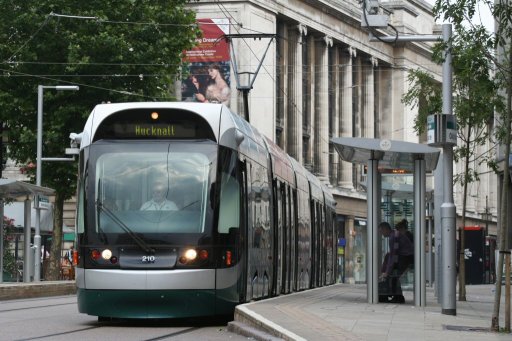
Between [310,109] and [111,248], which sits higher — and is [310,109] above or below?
above

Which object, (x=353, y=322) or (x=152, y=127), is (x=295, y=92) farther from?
(x=353, y=322)

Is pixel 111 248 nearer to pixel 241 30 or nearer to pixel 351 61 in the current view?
pixel 241 30

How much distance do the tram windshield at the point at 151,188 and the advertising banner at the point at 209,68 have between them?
45.5 metres

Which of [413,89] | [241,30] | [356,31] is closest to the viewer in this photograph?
[413,89]

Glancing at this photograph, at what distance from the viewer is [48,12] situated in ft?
145

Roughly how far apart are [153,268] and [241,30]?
5191cm

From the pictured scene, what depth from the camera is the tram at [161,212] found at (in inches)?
687

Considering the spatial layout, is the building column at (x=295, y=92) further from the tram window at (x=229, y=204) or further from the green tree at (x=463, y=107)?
the tram window at (x=229, y=204)

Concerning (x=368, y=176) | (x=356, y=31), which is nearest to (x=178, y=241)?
(x=368, y=176)

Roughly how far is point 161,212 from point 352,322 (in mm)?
2976

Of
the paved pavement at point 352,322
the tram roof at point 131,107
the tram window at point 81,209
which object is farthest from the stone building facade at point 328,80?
the tram window at point 81,209

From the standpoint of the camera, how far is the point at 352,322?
16.8 meters

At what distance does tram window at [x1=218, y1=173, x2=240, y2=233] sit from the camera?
17906 millimetres

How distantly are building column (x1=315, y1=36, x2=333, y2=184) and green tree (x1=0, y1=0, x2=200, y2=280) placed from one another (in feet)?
125
